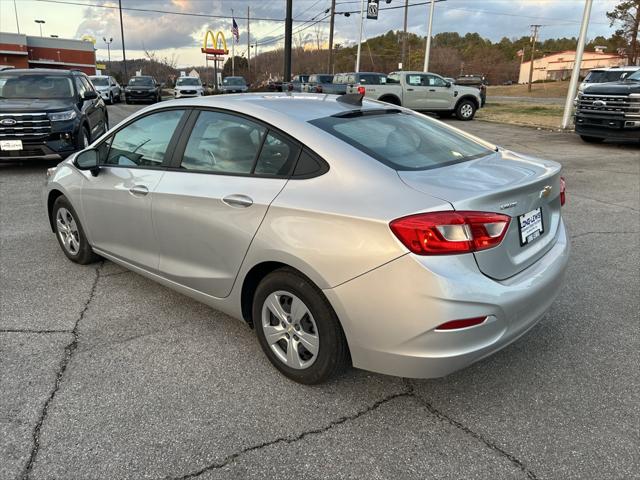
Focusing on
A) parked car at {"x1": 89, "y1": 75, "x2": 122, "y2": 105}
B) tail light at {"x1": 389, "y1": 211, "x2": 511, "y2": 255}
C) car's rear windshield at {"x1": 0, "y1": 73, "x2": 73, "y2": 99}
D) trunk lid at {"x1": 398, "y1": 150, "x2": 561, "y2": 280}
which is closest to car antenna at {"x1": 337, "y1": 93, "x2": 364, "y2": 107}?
trunk lid at {"x1": 398, "y1": 150, "x2": 561, "y2": 280}

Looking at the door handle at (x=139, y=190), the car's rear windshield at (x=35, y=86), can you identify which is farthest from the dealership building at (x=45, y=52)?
the door handle at (x=139, y=190)

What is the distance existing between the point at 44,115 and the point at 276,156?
741cm

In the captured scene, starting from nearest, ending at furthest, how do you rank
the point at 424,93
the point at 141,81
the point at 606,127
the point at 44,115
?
the point at 44,115
the point at 606,127
the point at 424,93
the point at 141,81

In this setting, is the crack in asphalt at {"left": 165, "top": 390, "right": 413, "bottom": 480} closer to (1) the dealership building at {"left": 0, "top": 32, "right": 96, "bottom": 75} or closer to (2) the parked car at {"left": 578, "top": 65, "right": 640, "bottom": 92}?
(2) the parked car at {"left": 578, "top": 65, "right": 640, "bottom": 92}

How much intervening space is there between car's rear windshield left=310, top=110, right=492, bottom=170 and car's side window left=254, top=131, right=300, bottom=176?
22 centimetres

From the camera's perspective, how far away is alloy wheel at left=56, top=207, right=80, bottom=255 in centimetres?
452

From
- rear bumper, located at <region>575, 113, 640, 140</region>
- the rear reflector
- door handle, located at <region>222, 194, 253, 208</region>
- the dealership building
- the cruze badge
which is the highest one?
the dealership building

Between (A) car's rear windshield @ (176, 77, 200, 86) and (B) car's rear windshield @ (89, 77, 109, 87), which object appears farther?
(A) car's rear windshield @ (176, 77, 200, 86)

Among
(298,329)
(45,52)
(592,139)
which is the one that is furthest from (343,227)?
(45,52)

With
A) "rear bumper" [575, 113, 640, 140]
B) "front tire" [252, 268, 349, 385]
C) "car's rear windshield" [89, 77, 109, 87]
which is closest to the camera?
"front tire" [252, 268, 349, 385]

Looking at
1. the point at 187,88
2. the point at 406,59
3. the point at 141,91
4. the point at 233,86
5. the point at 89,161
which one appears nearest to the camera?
the point at 89,161

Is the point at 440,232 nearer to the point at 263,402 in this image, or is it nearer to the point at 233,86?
the point at 263,402

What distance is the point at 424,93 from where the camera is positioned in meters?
20.3

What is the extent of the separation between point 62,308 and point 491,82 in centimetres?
10189
